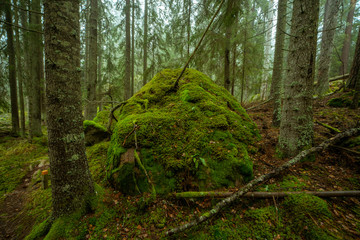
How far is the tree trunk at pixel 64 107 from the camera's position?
6.01 feet

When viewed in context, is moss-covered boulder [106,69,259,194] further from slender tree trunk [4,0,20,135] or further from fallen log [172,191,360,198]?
slender tree trunk [4,0,20,135]

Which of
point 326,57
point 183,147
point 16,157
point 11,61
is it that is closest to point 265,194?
point 183,147

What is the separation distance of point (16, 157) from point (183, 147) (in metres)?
6.68

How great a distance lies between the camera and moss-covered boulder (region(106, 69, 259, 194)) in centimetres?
247

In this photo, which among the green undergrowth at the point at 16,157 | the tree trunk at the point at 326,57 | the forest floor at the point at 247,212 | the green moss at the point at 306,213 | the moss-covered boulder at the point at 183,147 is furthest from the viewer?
the tree trunk at the point at 326,57

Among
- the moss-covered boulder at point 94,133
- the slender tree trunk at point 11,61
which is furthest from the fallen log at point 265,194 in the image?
the slender tree trunk at point 11,61

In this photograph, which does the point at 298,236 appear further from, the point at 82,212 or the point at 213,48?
the point at 213,48

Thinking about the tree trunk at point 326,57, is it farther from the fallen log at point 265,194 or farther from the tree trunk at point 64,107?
the tree trunk at point 64,107

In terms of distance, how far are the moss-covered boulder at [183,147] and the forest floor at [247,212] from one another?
11.7 inches

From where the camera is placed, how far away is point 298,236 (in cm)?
171

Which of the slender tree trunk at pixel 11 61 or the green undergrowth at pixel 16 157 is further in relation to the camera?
the slender tree trunk at pixel 11 61

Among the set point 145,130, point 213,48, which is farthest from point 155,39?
point 145,130

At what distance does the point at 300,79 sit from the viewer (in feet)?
9.52

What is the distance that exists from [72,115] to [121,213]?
1678 millimetres
